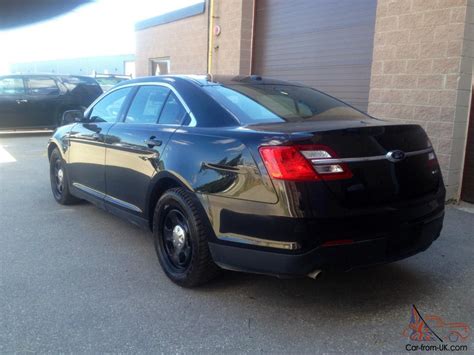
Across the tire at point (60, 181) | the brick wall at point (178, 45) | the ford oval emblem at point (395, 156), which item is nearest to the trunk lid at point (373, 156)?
the ford oval emblem at point (395, 156)

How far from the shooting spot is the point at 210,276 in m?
3.67

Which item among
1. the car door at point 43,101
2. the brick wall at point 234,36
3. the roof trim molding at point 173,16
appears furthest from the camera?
the car door at point 43,101

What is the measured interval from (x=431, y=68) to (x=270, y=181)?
4.40 metres

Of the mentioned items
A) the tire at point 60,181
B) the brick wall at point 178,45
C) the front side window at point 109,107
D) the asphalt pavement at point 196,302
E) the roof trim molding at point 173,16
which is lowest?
the asphalt pavement at point 196,302

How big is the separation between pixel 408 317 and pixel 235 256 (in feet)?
4.13

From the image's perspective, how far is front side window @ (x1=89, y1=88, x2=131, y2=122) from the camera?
506cm

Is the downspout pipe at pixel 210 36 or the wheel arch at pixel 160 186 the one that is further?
the downspout pipe at pixel 210 36

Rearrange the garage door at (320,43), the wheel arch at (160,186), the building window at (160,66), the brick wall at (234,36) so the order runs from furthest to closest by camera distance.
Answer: the building window at (160,66) → the brick wall at (234,36) → the garage door at (320,43) → the wheel arch at (160,186)

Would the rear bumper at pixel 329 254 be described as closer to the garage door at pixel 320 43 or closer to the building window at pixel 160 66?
the garage door at pixel 320 43

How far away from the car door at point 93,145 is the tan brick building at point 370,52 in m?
3.89

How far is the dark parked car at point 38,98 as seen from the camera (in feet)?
44.3

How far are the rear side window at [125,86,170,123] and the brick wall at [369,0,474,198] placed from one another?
3815mm

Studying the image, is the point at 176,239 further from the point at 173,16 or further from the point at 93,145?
the point at 173,16

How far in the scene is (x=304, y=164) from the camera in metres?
3.01
